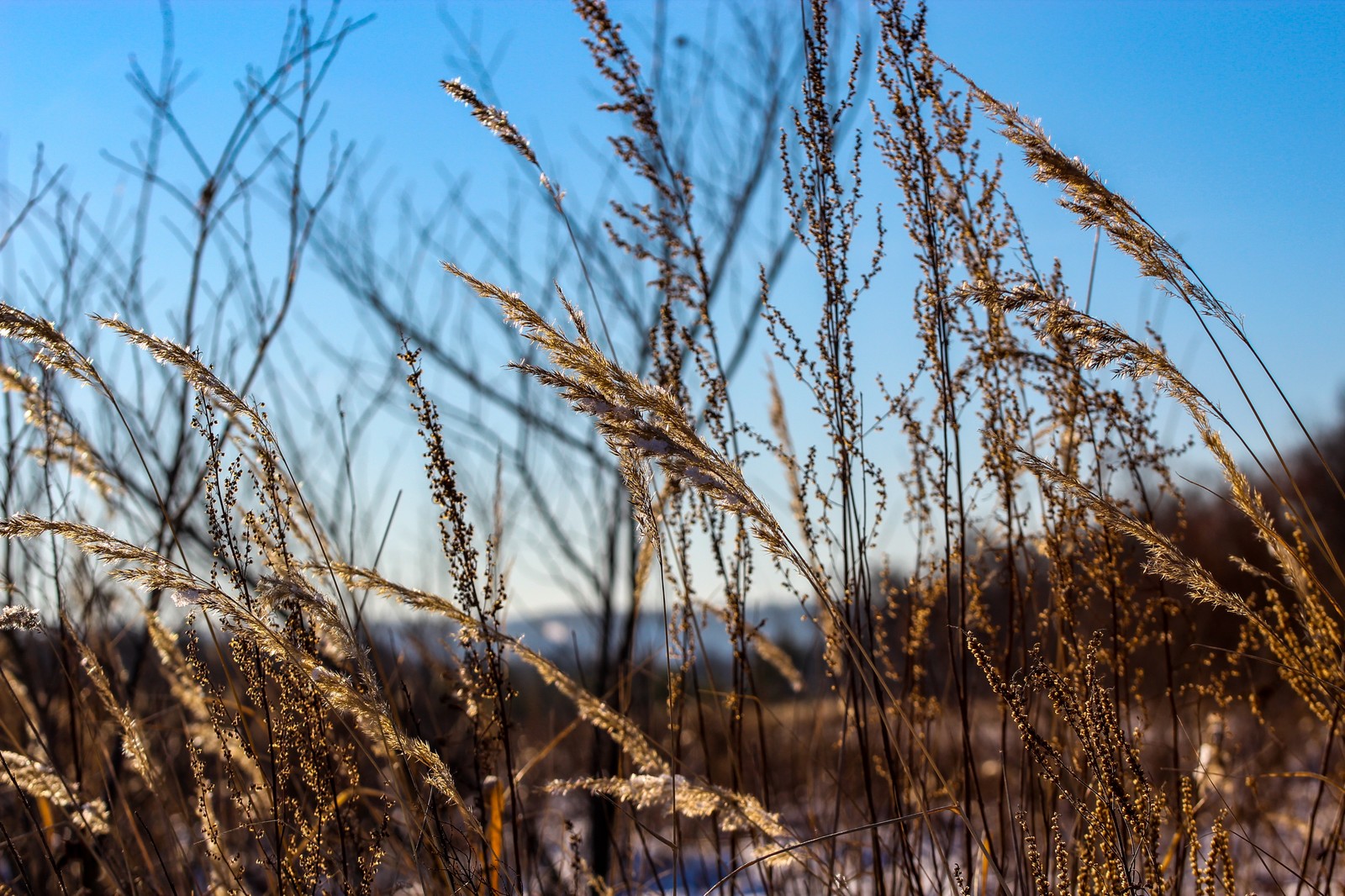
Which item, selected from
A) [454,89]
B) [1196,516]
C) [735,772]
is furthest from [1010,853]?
[1196,516]

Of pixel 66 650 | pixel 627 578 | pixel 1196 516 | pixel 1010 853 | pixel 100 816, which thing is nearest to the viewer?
pixel 100 816

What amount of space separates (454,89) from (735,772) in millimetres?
1456

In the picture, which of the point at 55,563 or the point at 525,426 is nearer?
the point at 55,563

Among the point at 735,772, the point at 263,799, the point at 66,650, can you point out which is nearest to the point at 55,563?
the point at 66,650

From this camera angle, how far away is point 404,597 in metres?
1.75

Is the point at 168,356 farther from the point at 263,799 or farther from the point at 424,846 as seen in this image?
the point at 263,799

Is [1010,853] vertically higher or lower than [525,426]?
lower

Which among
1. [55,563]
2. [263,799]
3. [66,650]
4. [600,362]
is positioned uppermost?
[600,362]

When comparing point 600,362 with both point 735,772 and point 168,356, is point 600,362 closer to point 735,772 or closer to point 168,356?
point 168,356

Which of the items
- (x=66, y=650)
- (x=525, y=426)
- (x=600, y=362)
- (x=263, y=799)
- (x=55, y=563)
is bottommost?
(x=263, y=799)

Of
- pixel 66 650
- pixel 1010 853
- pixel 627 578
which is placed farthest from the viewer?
pixel 627 578

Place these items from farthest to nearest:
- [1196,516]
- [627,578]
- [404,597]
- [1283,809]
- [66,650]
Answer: [1196,516], [627,578], [1283,809], [66,650], [404,597]

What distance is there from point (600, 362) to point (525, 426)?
140 inches

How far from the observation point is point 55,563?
2141mm
